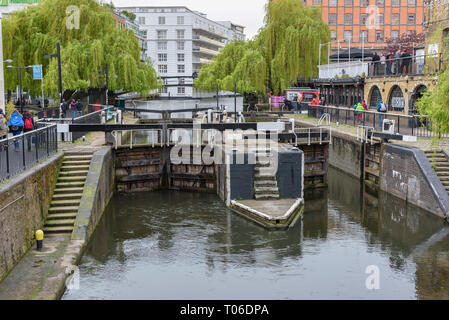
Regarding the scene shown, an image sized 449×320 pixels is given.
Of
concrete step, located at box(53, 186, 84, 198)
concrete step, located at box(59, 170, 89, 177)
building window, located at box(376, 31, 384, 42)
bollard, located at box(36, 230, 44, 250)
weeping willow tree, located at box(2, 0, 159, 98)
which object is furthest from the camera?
building window, located at box(376, 31, 384, 42)

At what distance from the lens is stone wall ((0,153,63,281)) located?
13359 mm

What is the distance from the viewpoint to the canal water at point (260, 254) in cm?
1412

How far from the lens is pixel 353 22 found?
264 ft

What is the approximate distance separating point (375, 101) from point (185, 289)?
31.3m

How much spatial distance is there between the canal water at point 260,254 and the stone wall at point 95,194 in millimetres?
609

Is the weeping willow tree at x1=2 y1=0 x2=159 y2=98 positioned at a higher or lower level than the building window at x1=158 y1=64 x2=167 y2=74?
lower

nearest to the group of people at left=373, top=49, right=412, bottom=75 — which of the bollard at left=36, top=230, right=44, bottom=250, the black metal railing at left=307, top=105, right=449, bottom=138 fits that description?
the black metal railing at left=307, top=105, right=449, bottom=138

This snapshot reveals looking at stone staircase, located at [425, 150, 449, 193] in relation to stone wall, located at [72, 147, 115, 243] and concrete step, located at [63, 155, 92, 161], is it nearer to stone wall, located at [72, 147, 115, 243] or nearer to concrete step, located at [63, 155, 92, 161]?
stone wall, located at [72, 147, 115, 243]

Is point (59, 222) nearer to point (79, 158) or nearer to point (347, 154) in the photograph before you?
point (79, 158)

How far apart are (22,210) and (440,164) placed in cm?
1643

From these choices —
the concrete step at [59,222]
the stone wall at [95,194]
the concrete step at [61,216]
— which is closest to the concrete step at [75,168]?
the stone wall at [95,194]

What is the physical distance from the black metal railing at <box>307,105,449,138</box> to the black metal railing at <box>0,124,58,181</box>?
14.0 metres

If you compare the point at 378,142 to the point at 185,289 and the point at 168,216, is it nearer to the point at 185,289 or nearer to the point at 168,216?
the point at 168,216
